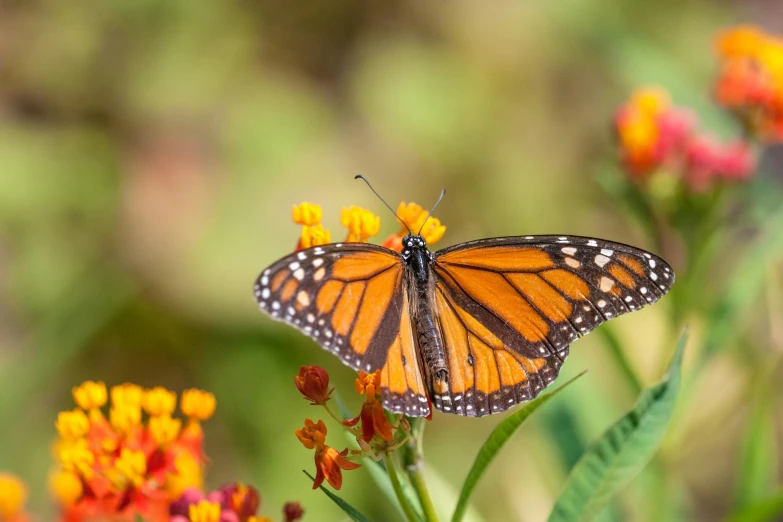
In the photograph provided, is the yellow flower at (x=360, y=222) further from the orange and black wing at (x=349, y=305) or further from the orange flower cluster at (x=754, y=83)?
the orange flower cluster at (x=754, y=83)

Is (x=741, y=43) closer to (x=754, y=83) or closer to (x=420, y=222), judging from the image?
(x=754, y=83)

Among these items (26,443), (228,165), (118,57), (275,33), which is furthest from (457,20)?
(26,443)

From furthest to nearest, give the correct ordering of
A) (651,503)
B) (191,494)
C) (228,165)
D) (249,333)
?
(228,165) → (249,333) → (651,503) → (191,494)

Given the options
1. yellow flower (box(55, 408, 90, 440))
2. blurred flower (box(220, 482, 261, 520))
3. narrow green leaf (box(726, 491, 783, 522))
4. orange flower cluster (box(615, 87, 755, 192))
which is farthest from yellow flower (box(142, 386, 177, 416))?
orange flower cluster (box(615, 87, 755, 192))

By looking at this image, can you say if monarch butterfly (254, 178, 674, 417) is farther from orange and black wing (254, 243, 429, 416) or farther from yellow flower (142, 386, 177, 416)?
yellow flower (142, 386, 177, 416)

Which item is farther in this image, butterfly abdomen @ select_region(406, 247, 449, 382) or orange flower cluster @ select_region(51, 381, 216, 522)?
butterfly abdomen @ select_region(406, 247, 449, 382)

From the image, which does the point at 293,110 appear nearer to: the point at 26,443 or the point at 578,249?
the point at 26,443

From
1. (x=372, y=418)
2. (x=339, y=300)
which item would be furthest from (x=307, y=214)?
(x=372, y=418)
